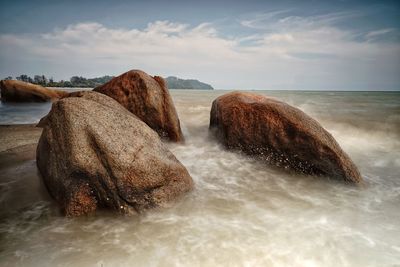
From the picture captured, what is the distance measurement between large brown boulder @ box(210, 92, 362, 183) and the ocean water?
0.36 meters

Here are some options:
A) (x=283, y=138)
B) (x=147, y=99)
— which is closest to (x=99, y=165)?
(x=147, y=99)

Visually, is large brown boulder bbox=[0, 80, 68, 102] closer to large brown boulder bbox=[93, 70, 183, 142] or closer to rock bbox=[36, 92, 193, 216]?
large brown boulder bbox=[93, 70, 183, 142]

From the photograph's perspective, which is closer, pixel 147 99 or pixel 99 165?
pixel 99 165

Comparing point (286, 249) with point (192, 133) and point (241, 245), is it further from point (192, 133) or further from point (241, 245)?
point (192, 133)

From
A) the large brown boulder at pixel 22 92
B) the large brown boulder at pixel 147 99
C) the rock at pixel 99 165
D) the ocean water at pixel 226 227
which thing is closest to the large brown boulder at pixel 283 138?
the ocean water at pixel 226 227

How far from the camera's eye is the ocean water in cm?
348

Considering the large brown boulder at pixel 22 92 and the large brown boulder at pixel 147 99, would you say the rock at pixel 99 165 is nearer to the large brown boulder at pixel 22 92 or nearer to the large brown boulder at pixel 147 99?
the large brown boulder at pixel 147 99

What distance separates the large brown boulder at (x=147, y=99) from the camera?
25.9 feet

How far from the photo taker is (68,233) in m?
3.87

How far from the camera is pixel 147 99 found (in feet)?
25.8

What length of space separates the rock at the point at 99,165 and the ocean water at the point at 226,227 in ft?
0.79

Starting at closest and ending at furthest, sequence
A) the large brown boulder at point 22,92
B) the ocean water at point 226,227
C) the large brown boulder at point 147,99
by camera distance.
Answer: the ocean water at point 226,227 < the large brown boulder at point 147,99 < the large brown boulder at point 22,92

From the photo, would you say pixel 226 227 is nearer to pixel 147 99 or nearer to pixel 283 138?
pixel 283 138

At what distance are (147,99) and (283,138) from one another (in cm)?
379
